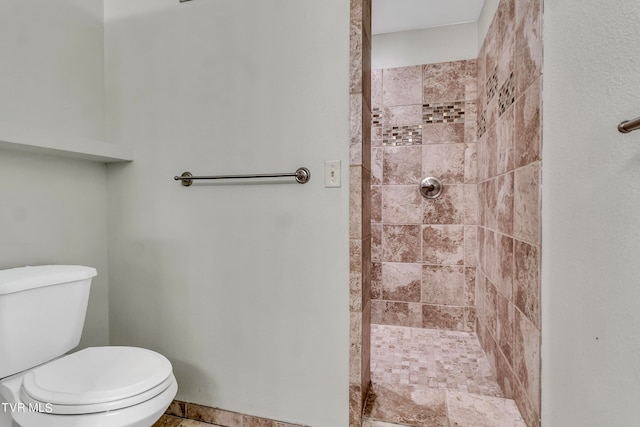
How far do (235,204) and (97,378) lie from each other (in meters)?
0.83

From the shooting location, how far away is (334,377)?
1.43 meters

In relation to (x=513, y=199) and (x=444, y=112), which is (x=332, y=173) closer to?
(x=513, y=199)

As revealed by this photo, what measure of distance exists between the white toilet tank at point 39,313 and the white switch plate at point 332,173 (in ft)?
3.51

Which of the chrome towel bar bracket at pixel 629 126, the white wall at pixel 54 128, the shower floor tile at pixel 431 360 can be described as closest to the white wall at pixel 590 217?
the chrome towel bar bracket at pixel 629 126

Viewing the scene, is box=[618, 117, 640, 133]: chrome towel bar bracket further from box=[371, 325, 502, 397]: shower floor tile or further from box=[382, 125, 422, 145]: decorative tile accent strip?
box=[382, 125, 422, 145]: decorative tile accent strip

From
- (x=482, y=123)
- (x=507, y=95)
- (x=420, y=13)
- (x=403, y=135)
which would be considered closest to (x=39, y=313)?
(x=507, y=95)

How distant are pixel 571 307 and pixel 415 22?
222 cm

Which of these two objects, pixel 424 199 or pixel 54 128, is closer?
pixel 54 128

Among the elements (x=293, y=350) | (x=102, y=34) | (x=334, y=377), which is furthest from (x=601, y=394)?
(x=102, y=34)

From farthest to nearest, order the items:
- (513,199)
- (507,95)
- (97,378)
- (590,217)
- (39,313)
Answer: (507,95) < (513,199) < (39,313) < (97,378) < (590,217)

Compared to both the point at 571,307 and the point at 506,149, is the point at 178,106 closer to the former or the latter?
the point at 506,149

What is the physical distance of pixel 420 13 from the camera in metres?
2.35

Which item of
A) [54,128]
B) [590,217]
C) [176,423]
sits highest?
[54,128]

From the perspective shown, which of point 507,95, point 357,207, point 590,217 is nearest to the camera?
point 590,217
